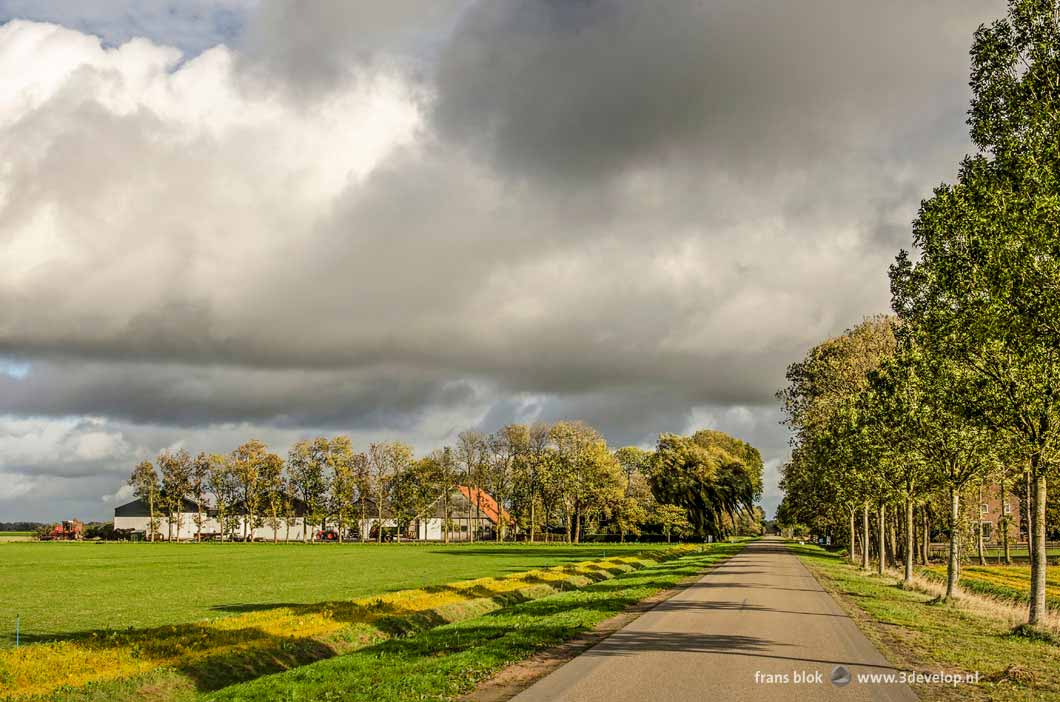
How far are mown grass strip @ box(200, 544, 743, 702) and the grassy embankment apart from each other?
7.66 meters

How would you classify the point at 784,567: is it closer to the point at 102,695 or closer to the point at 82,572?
the point at 102,695

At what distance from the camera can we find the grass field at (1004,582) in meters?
46.9

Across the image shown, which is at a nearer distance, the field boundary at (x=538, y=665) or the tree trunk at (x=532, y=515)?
the field boundary at (x=538, y=665)

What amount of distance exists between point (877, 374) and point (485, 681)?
1393 inches

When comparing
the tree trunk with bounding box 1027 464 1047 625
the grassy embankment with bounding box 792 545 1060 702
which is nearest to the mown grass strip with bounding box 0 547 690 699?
the grassy embankment with bounding box 792 545 1060 702

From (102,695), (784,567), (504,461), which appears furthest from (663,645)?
(504,461)

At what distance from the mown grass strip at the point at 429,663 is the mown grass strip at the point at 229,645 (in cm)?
265

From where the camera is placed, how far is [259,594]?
42.1 meters

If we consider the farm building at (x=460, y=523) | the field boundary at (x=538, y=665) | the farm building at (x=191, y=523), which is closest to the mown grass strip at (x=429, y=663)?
the field boundary at (x=538, y=665)

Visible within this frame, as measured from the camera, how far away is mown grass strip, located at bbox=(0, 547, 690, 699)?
17.2 meters

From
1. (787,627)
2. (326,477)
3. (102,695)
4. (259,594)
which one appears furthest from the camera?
(326,477)

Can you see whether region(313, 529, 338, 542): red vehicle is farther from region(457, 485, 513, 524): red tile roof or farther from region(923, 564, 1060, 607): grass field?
region(923, 564, 1060, 607): grass field

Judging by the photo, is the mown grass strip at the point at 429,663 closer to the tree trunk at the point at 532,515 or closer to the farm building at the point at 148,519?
the tree trunk at the point at 532,515

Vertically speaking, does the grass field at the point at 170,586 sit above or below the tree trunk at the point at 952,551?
below
